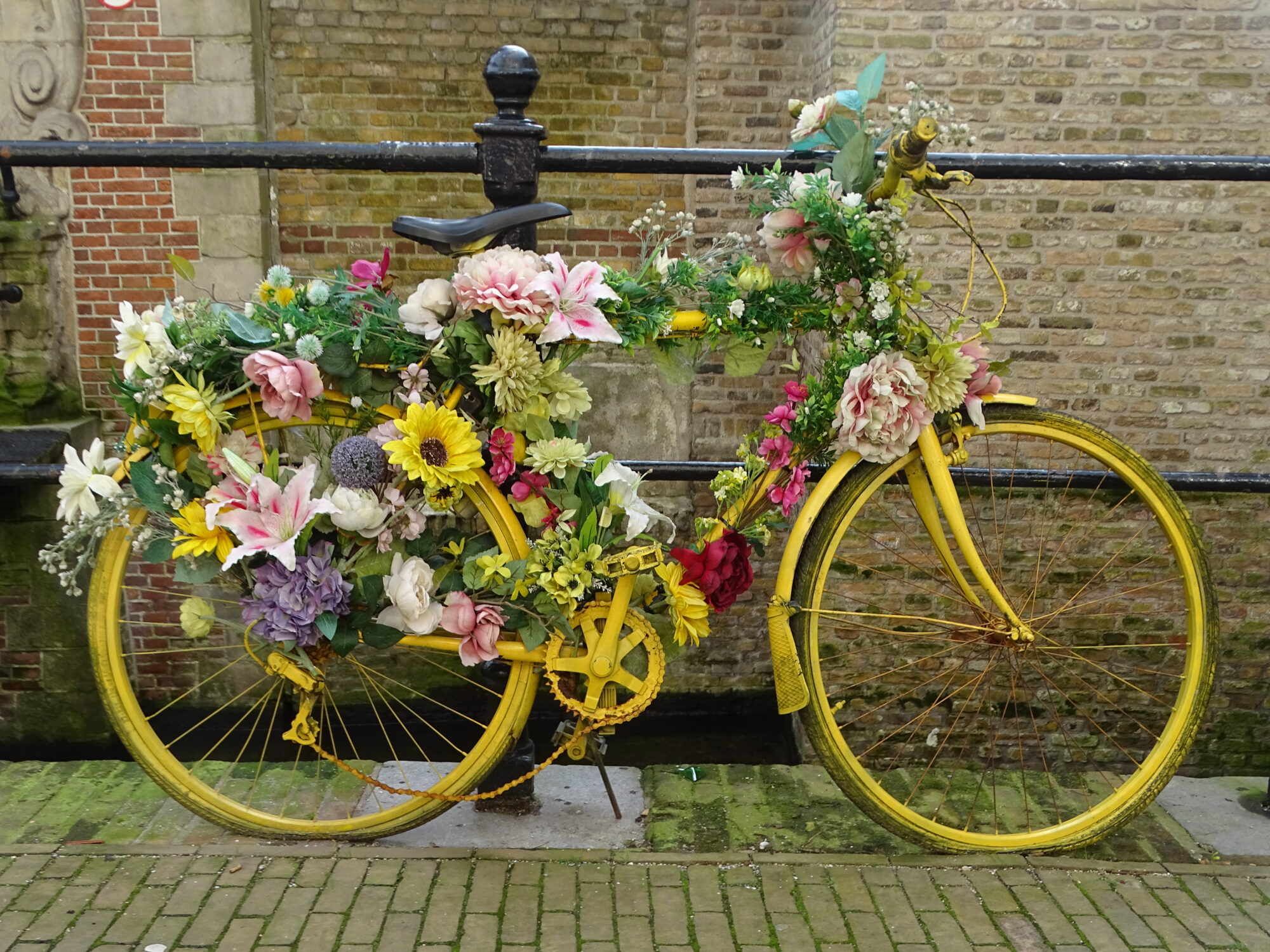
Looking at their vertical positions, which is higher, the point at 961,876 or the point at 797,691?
the point at 797,691

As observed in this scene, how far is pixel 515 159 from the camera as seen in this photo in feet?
8.46

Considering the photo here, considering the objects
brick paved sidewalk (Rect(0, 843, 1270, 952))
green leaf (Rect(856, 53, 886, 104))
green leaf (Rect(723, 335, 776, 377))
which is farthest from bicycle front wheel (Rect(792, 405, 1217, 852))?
green leaf (Rect(856, 53, 886, 104))

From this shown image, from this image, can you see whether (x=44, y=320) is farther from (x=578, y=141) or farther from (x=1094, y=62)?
(x=1094, y=62)

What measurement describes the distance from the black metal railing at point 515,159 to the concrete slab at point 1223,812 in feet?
5.01

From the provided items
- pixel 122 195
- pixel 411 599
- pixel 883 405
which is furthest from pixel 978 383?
pixel 122 195

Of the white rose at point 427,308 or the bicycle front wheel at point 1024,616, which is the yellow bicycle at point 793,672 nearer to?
the white rose at point 427,308

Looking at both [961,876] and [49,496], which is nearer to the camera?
[961,876]

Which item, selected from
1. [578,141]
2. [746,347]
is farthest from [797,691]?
[578,141]

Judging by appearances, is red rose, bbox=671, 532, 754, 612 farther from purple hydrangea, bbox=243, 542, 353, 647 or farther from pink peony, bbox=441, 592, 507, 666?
purple hydrangea, bbox=243, 542, 353, 647

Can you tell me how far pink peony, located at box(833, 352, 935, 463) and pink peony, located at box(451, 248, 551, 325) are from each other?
69 cm

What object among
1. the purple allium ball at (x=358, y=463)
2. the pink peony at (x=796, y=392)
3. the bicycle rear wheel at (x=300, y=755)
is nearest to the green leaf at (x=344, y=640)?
the bicycle rear wheel at (x=300, y=755)

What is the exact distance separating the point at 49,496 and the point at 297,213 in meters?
1.89

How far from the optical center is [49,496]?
5336mm

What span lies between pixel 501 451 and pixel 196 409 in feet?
2.06
